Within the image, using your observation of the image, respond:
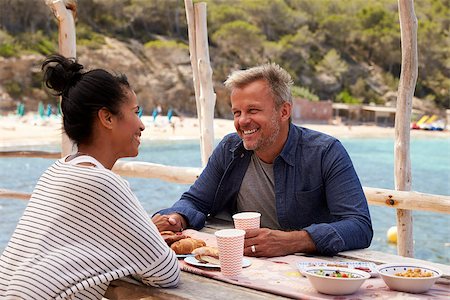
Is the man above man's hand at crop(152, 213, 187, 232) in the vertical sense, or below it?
above

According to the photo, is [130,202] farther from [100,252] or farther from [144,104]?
[144,104]

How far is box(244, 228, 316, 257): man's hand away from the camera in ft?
6.23

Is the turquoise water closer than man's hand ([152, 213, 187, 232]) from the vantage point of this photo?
No

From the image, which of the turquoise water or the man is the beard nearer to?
the man

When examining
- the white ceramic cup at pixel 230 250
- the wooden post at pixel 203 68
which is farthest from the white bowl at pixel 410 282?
the wooden post at pixel 203 68

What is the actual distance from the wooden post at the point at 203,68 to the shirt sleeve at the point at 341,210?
2800 millimetres

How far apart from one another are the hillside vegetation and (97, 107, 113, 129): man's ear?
24.8 meters

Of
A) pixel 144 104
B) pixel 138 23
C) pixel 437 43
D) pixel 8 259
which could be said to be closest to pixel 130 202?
pixel 8 259

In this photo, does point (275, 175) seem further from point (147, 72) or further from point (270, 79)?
point (147, 72)

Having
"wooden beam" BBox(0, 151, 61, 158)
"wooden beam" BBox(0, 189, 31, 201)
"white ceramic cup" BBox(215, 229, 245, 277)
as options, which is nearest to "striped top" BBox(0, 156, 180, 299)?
"white ceramic cup" BBox(215, 229, 245, 277)

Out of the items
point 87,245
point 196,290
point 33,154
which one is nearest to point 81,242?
point 87,245

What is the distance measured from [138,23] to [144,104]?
6.91 meters

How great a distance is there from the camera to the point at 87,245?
165cm

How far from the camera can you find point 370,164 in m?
21.2
